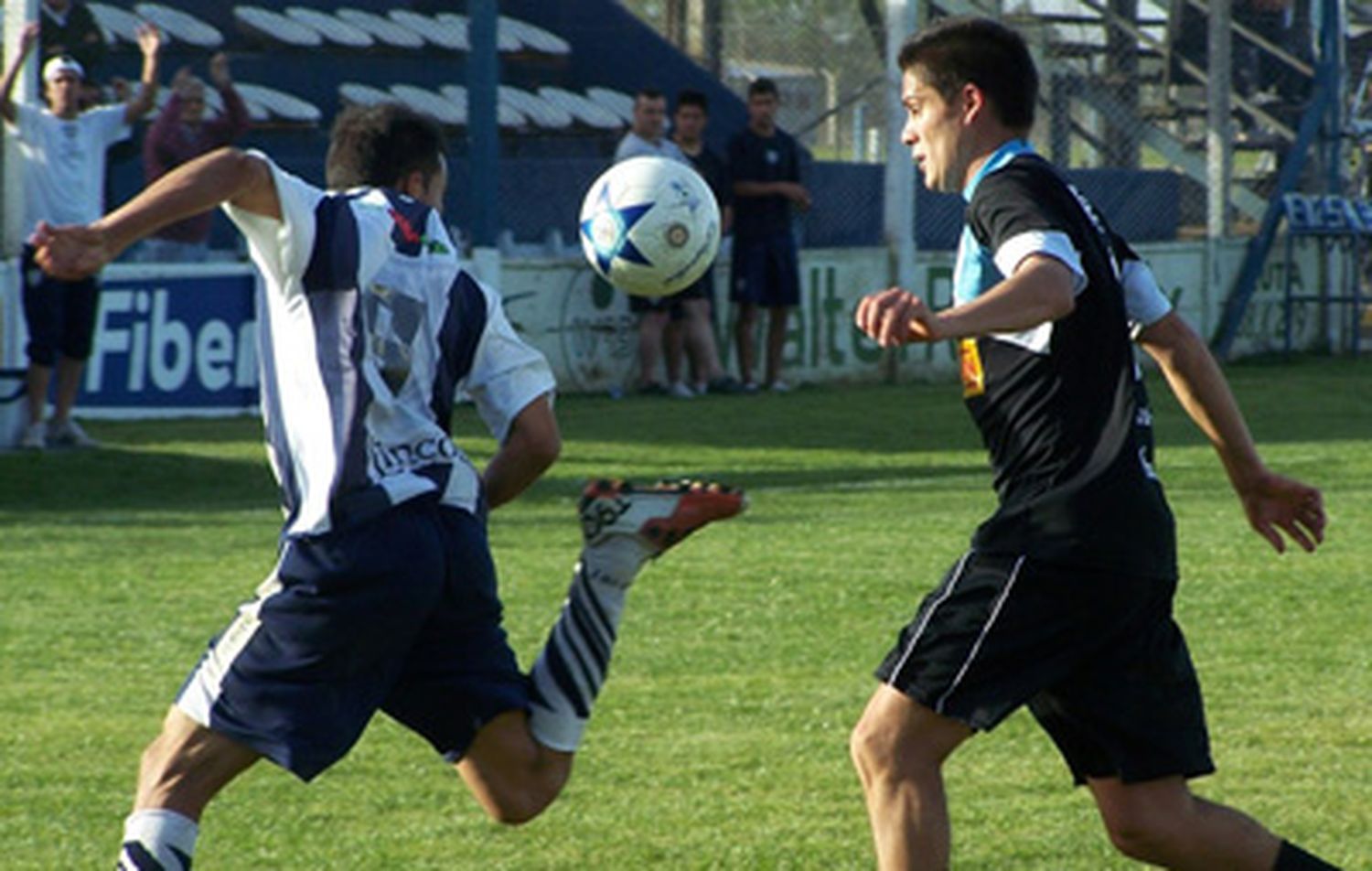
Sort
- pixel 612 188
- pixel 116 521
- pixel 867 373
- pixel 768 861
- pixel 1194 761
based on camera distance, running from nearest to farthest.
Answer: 1. pixel 1194 761
2. pixel 768 861
3. pixel 612 188
4. pixel 116 521
5. pixel 867 373

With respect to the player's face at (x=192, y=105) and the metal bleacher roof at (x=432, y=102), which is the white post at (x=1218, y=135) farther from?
the player's face at (x=192, y=105)

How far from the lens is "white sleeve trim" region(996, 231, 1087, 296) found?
4.12m

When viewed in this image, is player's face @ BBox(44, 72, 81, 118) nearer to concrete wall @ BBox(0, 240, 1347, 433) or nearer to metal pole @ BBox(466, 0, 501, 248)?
concrete wall @ BBox(0, 240, 1347, 433)

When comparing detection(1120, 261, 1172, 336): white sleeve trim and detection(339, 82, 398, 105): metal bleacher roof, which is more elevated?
detection(339, 82, 398, 105): metal bleacher roof

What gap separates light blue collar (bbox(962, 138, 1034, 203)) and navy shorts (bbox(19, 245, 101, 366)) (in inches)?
380

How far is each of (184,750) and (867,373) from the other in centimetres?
1497

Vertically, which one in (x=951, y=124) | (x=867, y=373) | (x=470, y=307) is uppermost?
(x=951, y=124)

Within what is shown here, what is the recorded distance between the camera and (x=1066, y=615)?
4387mm

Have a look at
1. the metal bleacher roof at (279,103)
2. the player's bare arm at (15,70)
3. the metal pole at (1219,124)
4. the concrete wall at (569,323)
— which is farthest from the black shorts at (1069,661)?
the metal pole at (1219,124)

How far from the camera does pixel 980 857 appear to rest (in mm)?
5516

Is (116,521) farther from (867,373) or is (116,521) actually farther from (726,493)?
(867,373)

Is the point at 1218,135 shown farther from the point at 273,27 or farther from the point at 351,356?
the point at 351,356

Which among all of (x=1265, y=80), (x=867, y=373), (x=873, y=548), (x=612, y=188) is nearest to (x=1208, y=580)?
(x=873, y=548)

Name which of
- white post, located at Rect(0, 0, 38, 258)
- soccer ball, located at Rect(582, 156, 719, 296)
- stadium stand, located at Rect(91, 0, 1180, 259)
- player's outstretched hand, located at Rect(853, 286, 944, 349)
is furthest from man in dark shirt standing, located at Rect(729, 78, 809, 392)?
player's outstretched hand, located at Rect(853, 286, 944, 349)
